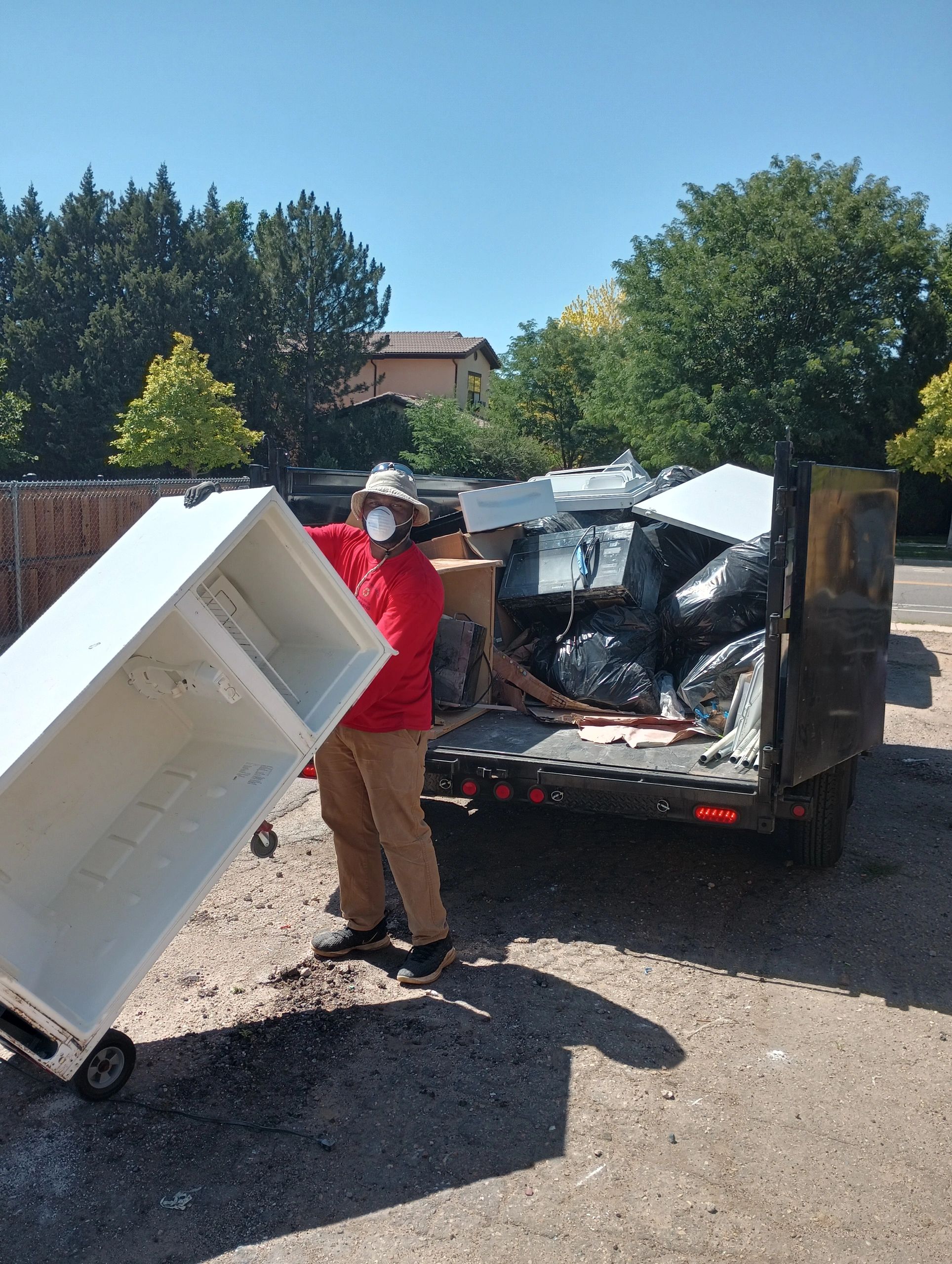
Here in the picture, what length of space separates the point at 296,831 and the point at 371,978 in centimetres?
177

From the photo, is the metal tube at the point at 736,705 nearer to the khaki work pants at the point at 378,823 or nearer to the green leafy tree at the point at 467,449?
the khaki work pants at the point at 378,823

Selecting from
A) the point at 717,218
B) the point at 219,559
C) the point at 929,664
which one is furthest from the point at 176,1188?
the point at 717,218

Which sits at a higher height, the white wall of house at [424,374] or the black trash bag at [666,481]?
the white wall of house at [424,374]

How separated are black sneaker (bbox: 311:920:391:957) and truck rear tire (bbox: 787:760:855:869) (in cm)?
193

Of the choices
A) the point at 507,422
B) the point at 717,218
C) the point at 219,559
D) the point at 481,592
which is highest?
the point at 717,218

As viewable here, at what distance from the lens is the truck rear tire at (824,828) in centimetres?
438

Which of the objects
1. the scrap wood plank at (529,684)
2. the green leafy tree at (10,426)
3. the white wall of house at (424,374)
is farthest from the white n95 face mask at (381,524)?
the white wall of house at (424,374)

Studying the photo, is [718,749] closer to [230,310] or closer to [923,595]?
[923,595]

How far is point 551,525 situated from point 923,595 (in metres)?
14.5

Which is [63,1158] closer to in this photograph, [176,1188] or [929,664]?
[176,1188]

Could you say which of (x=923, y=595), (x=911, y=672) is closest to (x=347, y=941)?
(x=911, y=672)

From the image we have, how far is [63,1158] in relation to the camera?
2705 mm

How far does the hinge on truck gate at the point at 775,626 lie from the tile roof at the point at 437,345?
37653 mm

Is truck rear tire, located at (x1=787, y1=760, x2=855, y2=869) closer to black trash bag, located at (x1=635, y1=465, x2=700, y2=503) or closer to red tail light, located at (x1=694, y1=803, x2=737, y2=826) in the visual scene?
red tail light, located at (x1=694, y1=803, x2=737, y2=826)
